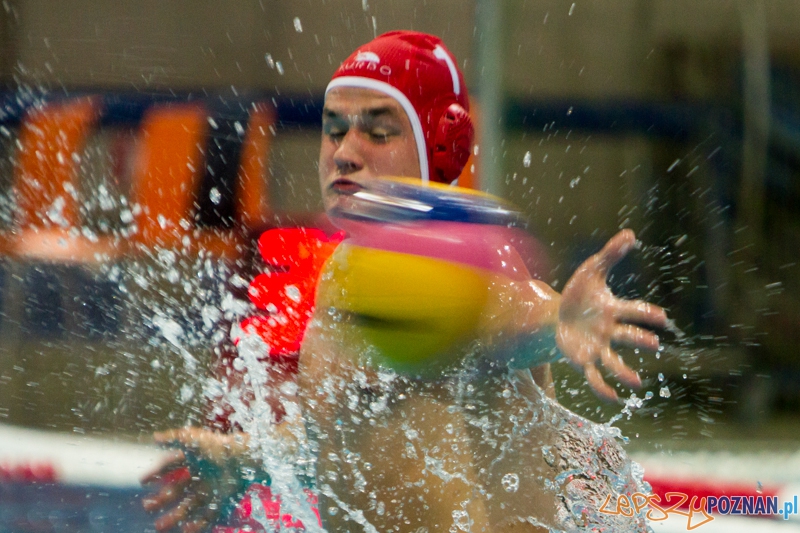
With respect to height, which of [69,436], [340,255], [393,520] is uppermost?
[69,436]

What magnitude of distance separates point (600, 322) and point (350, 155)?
0.39 m

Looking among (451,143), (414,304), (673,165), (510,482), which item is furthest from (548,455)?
(673,165)

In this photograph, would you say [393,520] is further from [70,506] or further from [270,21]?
[270,21]

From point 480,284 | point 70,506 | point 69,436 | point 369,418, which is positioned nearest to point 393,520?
point 369,418

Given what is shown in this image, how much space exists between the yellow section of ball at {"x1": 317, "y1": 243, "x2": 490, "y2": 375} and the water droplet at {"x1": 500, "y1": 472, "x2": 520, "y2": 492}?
191mm

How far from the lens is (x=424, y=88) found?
41.1 inches

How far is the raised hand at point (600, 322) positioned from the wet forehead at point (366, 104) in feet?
1.16

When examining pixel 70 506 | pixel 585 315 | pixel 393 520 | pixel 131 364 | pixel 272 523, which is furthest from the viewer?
pixel 131 364

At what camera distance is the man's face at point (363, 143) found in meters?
0.99

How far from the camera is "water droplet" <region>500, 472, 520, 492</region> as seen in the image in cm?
93

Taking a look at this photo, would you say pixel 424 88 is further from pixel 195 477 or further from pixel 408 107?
pixel 195 477

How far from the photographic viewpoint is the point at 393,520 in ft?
2.93

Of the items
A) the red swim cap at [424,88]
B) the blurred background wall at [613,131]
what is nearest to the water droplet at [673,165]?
the blurred background wall at [613,131]

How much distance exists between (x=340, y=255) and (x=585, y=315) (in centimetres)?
30
